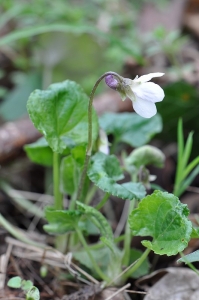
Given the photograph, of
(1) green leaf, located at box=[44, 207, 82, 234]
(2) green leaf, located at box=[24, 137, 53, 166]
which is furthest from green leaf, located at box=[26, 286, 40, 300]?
(2) green leaf, located at box=[24, 137, 53, 166]

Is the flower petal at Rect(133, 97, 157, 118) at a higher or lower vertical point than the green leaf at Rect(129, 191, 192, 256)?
higher

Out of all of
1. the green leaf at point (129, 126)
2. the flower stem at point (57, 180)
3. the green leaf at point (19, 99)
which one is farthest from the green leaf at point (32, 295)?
the green leaf at point (19, 99)

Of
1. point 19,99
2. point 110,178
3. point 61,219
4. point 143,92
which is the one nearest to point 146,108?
point 143,92

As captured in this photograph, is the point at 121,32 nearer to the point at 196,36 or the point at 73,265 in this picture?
the point at 196,36

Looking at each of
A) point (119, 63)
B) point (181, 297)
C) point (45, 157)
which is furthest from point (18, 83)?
point (181, 297)

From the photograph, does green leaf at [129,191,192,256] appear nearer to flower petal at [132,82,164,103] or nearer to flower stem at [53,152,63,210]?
flower petal at [132,82,164,103]
